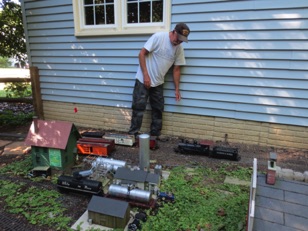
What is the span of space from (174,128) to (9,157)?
118 inches

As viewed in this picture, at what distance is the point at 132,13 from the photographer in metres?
4.57

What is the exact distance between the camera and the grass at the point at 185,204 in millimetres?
2225

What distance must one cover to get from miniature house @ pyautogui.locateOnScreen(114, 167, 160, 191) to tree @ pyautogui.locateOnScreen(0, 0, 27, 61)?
6527 millimetres

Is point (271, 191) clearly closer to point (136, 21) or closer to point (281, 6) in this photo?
point (281, 6)

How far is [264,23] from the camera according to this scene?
3.65 m

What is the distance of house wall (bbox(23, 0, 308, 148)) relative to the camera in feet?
12.1

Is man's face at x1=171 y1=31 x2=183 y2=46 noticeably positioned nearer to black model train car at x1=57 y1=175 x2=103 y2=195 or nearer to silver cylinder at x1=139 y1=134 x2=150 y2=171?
silver cylinder at x1=139 y1=134 x2=150 y2=171

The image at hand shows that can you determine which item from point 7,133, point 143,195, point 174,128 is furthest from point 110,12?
point 143,195

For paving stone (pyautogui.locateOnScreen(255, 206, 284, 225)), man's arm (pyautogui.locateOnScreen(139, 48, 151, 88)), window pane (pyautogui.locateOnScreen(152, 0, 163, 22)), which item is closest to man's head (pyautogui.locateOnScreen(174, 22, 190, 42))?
man's arm (pyautogui.locateOnScreen(139, 48, 151, 88))

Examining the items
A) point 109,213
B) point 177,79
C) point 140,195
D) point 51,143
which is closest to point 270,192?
point 140,195

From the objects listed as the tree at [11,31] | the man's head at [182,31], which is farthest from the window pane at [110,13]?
the tree at [11,31]

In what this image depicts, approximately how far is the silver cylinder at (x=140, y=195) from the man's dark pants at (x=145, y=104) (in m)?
2.10

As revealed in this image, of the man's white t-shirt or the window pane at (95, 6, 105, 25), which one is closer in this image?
the man's white t-shirt

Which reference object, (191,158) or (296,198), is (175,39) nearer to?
(191,158)
